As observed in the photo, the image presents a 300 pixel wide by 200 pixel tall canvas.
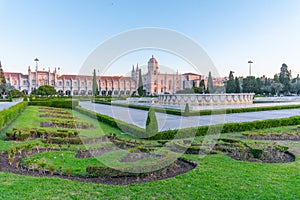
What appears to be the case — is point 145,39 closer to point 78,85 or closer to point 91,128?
point 91,128

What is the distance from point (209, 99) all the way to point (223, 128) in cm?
1328

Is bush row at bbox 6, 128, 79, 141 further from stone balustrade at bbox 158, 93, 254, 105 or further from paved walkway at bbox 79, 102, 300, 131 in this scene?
stone balustrade at bbox 158, 93, 254, 105

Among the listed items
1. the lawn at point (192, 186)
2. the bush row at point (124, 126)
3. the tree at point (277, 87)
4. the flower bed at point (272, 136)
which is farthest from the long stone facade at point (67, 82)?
the lawn at point (192, 186)

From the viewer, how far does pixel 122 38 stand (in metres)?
7.16

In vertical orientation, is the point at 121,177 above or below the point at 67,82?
below

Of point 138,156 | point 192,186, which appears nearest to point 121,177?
point 138,156

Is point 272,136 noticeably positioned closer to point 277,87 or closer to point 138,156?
point 138,156

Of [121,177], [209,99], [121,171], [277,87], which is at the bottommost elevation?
[121,177]

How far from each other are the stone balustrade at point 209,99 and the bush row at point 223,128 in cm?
1046

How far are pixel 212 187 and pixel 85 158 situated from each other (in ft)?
10.4

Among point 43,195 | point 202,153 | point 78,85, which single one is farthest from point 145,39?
point 78,85

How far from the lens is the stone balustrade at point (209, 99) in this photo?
21.5 meters

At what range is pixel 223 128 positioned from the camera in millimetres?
8875

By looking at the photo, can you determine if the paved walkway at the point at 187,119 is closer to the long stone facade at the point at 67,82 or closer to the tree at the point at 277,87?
the tree at the point at 277,87
